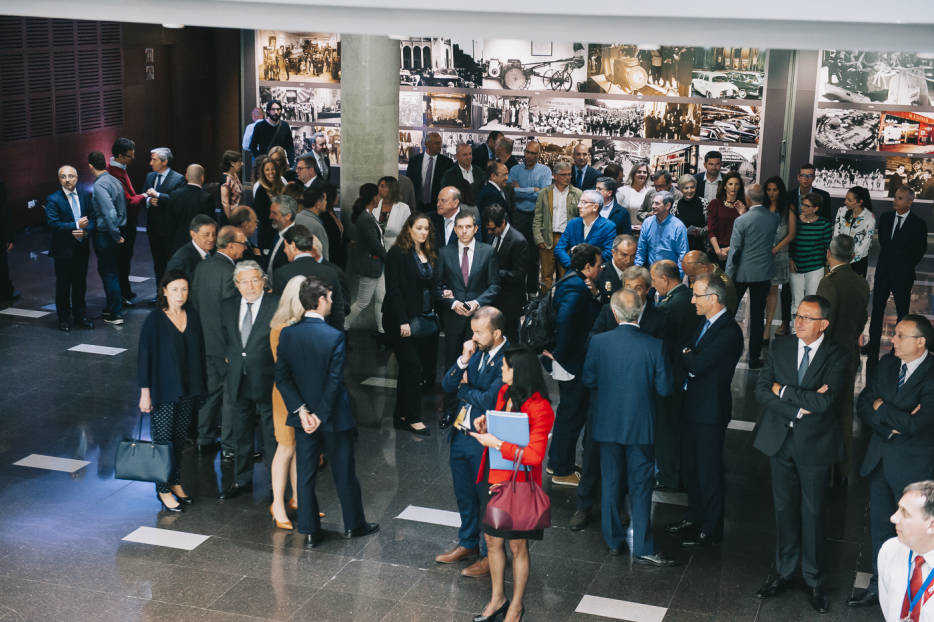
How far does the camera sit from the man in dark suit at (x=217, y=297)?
7699 millimetres

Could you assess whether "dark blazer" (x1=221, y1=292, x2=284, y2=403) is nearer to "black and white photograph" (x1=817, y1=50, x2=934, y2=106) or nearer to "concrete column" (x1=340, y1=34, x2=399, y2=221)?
"concrete column" (x1=340, y1=34, x2=399, y2=221)

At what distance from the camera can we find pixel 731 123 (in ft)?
53.5

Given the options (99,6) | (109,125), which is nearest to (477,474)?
(99,6)

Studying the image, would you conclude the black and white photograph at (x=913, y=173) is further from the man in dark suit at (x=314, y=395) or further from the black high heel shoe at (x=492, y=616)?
the black high heel shoe at (x=492, y=616)

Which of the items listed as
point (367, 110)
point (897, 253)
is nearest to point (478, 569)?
point (897, 253)

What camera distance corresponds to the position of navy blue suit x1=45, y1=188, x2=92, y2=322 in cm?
1122

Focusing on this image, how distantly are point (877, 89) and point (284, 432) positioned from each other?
12158 mm

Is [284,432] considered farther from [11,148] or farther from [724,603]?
[11,148]

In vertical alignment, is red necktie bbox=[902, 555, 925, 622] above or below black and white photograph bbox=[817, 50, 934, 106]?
below

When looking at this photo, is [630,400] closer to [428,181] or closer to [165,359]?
[165,359]

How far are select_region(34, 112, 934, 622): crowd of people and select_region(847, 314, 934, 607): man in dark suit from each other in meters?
0.01

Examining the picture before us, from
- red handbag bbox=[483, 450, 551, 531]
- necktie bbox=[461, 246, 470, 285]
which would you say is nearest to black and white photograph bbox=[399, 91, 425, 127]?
necktie bbox=[461, 246, 470, 285]

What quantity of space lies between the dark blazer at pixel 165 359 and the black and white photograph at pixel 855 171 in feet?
37.9

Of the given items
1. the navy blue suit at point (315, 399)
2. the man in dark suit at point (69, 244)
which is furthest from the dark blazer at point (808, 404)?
the man in dark suit at point (69, 244)
